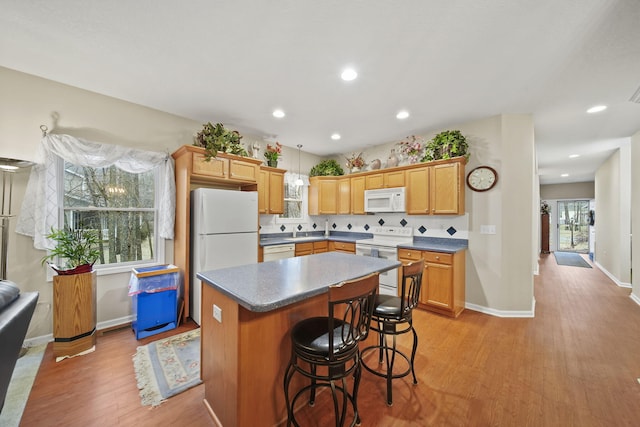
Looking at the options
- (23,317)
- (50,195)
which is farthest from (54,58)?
(23,317)

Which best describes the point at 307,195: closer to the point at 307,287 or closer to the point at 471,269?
the point at 471,269

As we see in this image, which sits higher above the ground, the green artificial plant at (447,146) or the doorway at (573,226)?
the green artificial plant at (447,146)

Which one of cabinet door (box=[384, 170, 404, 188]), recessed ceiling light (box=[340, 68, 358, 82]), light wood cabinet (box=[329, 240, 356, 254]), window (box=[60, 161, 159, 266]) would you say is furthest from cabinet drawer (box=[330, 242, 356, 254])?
window (box=[60, 161, 159, 266])

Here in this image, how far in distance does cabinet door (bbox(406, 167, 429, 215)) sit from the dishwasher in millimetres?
2092

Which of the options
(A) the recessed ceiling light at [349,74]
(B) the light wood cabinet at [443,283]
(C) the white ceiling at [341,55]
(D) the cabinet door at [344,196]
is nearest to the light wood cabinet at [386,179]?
(D) the cabinet door at [344,196]

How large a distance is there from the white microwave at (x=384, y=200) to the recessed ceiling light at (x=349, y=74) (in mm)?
2112

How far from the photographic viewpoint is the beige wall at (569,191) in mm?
8648

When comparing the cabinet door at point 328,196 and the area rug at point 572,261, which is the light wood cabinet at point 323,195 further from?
the area rug at point 572,261

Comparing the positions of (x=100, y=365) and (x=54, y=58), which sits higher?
(x=54, y=58)

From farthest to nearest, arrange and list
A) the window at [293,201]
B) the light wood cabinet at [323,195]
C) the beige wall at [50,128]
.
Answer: the light wood cabinet at [323,195] < the window at [293,201] < the beige wall at [50,128]

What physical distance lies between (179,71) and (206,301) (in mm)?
2233

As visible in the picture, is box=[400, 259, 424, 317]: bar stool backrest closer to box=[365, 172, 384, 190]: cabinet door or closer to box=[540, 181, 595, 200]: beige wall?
box=[365, 172, 384, 190]: cabinet door

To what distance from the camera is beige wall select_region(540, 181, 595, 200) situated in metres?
8.65

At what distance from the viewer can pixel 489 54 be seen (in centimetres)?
220
